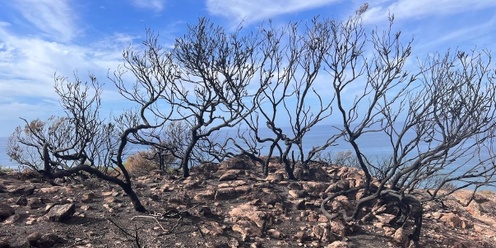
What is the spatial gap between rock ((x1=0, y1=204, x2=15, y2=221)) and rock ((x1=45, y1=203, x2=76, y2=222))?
65cm

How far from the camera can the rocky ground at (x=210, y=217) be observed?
6.38 metres

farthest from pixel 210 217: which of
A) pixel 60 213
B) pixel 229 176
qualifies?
pixel 229 176

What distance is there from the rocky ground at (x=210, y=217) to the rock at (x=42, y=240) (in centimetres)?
1

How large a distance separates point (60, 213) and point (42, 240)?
821 mm

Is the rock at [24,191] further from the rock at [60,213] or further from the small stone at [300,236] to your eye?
the small stone at [300,236]

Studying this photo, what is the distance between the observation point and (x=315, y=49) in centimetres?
1016

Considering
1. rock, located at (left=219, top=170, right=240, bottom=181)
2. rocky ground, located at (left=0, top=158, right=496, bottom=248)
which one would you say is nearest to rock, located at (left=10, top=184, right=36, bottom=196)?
rocky ground, located at (left=0, top=158, right=496, bottom=248)

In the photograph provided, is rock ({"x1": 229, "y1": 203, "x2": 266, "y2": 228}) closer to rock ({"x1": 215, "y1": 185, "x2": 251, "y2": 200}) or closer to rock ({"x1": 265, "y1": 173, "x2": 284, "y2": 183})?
rock ({"x1": 215, "y1": 185, "x2": 251, "y2": 200})

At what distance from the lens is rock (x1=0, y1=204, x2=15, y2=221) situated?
21.9ft

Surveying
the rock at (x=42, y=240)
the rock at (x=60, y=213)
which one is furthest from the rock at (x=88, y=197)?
the rock at (x=42, y=240)

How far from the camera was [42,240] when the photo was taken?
5.77 metres

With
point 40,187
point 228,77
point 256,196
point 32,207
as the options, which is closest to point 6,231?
point 32,207

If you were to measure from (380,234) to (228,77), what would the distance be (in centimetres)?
505

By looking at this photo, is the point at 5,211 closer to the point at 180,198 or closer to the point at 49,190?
the point at 49,190
